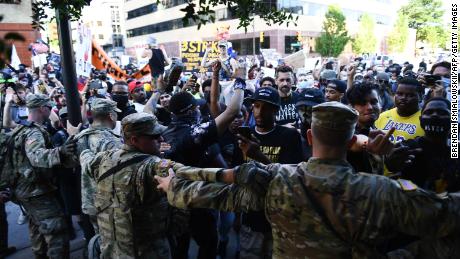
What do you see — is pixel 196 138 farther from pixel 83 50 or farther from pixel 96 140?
pixel 83 50

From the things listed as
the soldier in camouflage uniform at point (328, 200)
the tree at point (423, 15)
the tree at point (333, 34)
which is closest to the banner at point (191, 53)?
the soldier in camouflage uniform at point (328, 200)

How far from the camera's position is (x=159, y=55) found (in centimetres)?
672

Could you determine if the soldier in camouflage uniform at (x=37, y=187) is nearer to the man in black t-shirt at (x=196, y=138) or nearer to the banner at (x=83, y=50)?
the man in black t-shirt at (x=196, y=138)

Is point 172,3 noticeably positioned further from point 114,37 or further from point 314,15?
point 114,37

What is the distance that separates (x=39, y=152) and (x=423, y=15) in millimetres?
61717

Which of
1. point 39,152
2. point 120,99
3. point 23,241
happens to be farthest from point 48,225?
point 120,99

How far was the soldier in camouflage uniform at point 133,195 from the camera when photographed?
2.69 m

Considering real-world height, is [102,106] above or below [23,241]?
above

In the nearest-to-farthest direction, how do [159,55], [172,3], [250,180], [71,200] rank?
[250,180], [71,200], [159,55], [172,3]

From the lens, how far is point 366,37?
159 ft

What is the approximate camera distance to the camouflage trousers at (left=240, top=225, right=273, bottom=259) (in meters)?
3.26

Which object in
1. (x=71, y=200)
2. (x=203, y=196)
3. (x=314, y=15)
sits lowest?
(x=71, y=200)

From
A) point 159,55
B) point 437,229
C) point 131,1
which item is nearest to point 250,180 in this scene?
point 437,229

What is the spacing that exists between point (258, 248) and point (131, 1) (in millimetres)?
69783
